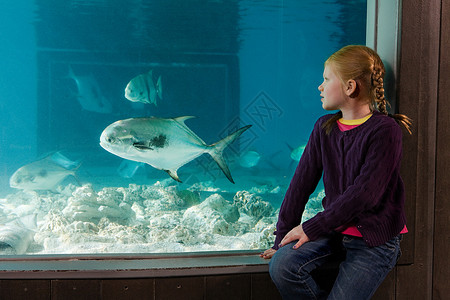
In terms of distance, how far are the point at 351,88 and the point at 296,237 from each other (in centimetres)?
63

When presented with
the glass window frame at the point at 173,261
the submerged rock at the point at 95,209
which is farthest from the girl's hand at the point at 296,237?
the submerged rock at the point at 95,209

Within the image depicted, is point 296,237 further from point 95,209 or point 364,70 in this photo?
point 95,209

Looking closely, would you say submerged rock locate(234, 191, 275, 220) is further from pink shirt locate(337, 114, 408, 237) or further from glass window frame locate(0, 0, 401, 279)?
pink shirt locate(337, 114, 408, 237)

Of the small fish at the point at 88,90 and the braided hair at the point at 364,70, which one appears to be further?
the small fish at the point at 88,90

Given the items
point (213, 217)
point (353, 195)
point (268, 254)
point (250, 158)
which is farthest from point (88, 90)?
point (353, 195)

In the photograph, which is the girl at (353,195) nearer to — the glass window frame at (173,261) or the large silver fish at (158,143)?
the glass window frame at (173,261)

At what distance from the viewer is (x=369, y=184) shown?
1.34 m

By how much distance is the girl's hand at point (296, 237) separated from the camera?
1439 millimetres

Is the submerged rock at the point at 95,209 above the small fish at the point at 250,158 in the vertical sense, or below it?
above

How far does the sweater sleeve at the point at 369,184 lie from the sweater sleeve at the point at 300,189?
22cm

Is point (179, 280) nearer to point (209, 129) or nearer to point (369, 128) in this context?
point (369, 128)

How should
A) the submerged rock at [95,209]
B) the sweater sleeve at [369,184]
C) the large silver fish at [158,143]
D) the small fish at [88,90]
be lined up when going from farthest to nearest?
1. the small fish at [88,90]
2. the submerged rock at [95,209]
3. the large silver fish at [158,143]
4. the sweater sleeve at [369,184]

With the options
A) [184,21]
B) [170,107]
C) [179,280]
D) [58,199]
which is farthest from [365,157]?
[170,107]

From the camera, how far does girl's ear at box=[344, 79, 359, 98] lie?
4.80 feet
